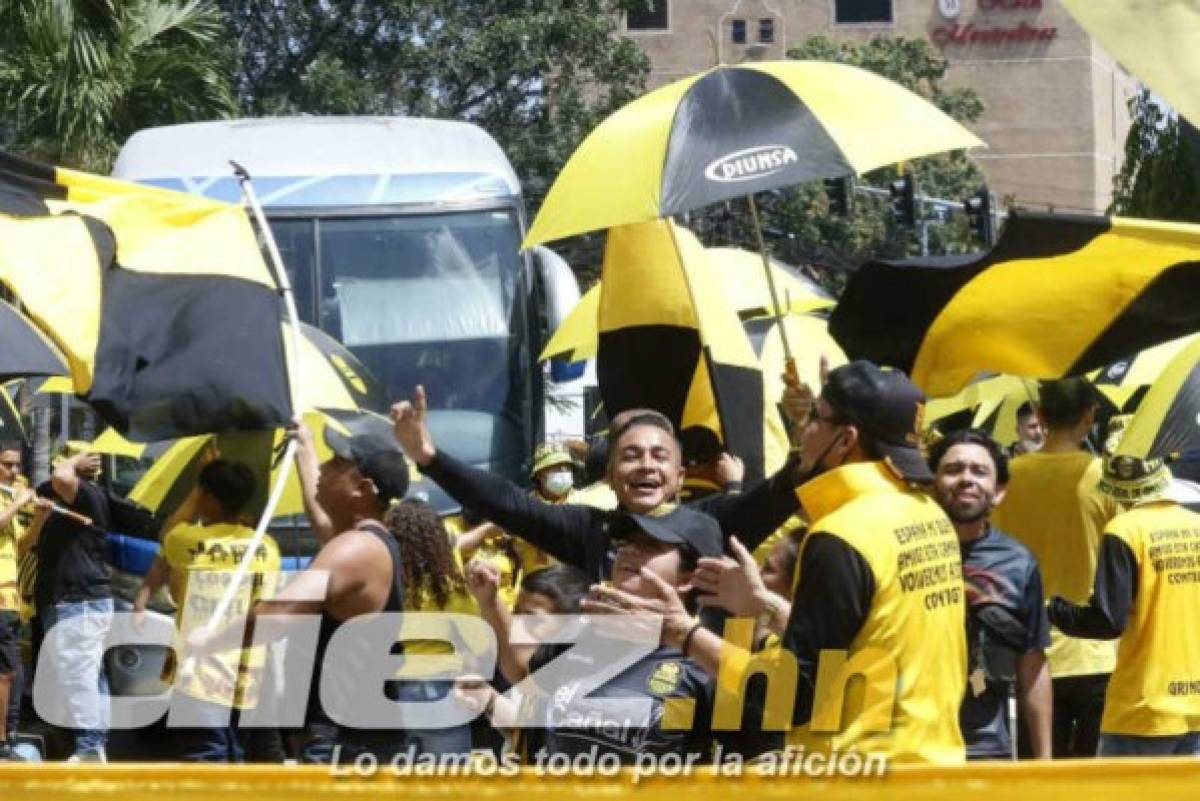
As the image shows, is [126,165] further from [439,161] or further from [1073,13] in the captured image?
[1073,13]

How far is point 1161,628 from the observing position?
754 cm

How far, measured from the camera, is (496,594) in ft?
20.4

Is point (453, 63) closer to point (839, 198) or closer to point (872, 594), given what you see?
point (839, 198)

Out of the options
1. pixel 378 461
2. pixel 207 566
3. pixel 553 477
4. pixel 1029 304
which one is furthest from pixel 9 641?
pixel 1029 304

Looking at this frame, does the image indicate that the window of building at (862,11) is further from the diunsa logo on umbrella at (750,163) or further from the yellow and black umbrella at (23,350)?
the yellow and black umbrella at (23,350)

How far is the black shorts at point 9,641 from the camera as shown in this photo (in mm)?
11703

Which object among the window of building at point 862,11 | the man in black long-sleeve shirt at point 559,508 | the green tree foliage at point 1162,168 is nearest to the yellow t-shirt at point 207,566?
the man in black long-sleeve shirt at point 559,508

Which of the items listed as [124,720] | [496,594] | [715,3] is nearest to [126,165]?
[124,720]

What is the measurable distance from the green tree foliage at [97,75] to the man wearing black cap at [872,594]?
16637 mm

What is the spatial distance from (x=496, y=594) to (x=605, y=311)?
2956 millimetres

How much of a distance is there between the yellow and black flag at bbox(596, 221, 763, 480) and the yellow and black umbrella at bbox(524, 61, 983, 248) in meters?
0.92

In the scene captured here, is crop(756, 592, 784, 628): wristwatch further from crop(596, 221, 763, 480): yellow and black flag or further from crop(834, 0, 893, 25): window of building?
crop(834, 0, 893, 25): window of building

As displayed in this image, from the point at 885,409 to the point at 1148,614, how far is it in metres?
2.39

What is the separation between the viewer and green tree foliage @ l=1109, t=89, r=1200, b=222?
739 inches
